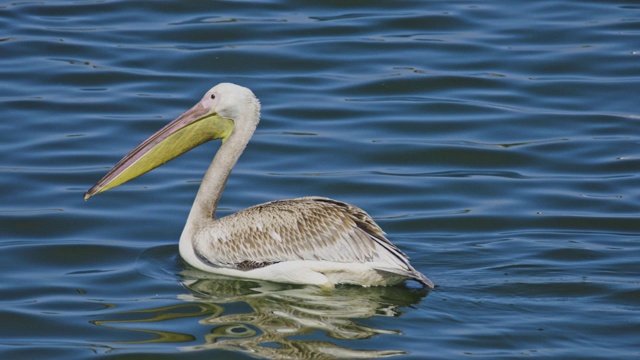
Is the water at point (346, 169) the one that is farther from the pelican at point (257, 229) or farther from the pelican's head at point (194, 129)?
the pelican's head at point (194, 129)

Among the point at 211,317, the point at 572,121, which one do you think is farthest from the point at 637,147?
the point at 211,317

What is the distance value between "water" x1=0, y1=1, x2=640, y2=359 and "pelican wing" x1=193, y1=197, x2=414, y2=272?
19 centimetres

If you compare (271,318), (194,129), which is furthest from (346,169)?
(271,318)

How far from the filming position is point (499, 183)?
30.9 feet

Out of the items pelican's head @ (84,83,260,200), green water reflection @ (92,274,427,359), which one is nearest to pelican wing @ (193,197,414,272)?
green water reflection @ (92,274,427,359)

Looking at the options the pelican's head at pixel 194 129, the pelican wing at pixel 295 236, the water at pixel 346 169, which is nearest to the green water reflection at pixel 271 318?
the water at pixel 346 169

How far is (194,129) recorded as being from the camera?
26.5 feet

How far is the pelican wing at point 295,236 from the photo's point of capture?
23.8 ft

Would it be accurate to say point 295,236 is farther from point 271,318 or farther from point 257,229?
point 271,318

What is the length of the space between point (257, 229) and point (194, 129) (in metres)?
0.89

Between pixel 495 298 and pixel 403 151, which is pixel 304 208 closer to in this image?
pixel 495 298

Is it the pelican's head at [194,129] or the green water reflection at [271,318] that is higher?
the pelican's head at [194,129]

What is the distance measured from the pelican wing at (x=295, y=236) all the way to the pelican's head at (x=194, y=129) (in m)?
0.64

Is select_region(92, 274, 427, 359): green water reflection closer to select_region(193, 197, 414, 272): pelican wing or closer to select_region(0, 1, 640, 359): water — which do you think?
select_region(0, 1, 640, 359): water
